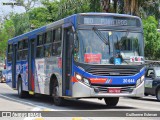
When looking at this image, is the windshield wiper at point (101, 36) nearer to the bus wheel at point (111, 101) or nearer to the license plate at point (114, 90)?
the license plate at point (114, 90)

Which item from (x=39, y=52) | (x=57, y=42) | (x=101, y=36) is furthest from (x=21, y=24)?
(x=101, y=36)

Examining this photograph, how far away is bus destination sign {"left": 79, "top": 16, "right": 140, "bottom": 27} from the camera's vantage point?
15.3m

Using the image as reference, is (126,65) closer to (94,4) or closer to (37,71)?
(37,71)

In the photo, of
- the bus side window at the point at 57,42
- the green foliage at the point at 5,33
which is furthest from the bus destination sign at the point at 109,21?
the green foliage at the point at 5,33

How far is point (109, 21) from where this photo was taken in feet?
50.9

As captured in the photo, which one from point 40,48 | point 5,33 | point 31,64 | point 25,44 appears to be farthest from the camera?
point 5,33

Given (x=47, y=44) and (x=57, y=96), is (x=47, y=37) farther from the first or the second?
(x=57, y=96)

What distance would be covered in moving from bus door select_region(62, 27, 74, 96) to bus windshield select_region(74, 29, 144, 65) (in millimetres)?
595

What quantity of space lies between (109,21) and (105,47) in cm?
103

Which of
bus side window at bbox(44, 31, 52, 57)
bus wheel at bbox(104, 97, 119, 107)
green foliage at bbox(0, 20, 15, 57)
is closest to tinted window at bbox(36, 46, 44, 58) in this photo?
bus side window at bbox(44, 31, 52, 57)

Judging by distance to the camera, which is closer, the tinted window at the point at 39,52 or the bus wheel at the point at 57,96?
the bus wheel at the point at 57,96

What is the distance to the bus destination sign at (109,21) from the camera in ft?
50.2

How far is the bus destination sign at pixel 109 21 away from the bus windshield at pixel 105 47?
313 mm

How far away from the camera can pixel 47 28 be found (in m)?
18.0
